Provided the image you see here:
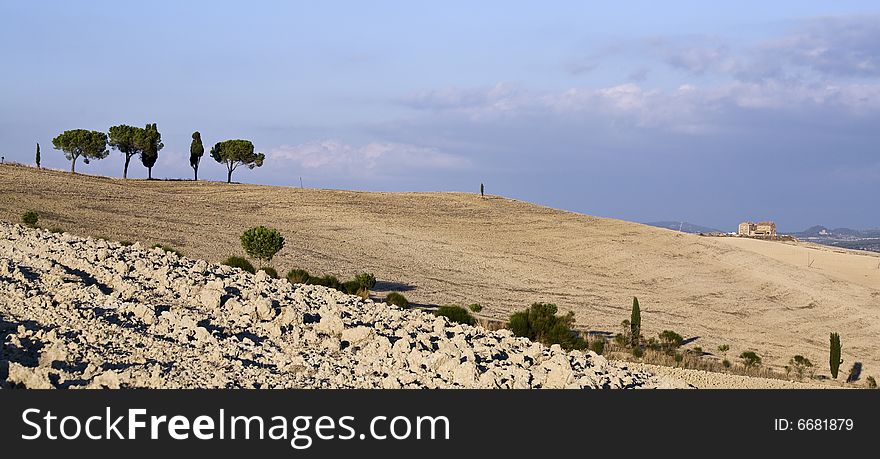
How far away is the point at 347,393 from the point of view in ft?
31.3

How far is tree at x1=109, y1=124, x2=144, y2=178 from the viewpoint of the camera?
3157 inches

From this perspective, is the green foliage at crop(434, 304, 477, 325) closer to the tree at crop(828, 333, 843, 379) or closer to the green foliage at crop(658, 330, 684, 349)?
the green foliage at crop(658, 330, 684, 349)

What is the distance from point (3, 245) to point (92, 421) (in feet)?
38.8

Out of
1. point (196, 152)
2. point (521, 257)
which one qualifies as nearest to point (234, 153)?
point (196, 152)

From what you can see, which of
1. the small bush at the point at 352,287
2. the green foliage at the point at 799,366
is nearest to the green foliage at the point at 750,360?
the green foliage at the point at 799,366

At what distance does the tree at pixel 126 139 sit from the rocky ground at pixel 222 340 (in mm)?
65478

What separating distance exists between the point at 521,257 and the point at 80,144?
4635 centimetres

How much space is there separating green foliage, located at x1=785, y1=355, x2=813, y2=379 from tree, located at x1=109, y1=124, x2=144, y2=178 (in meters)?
67.7

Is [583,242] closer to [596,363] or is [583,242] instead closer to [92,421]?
[596,363]

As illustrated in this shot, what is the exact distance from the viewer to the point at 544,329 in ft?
64.1

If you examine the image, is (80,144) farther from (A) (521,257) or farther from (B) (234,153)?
(A) (521,257)

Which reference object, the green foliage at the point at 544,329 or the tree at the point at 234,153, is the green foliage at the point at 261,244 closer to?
the green foliage at the point at 544,329

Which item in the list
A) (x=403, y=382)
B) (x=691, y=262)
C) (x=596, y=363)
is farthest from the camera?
(x=691, y=262)

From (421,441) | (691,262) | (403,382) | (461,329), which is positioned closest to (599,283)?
(691,262)
